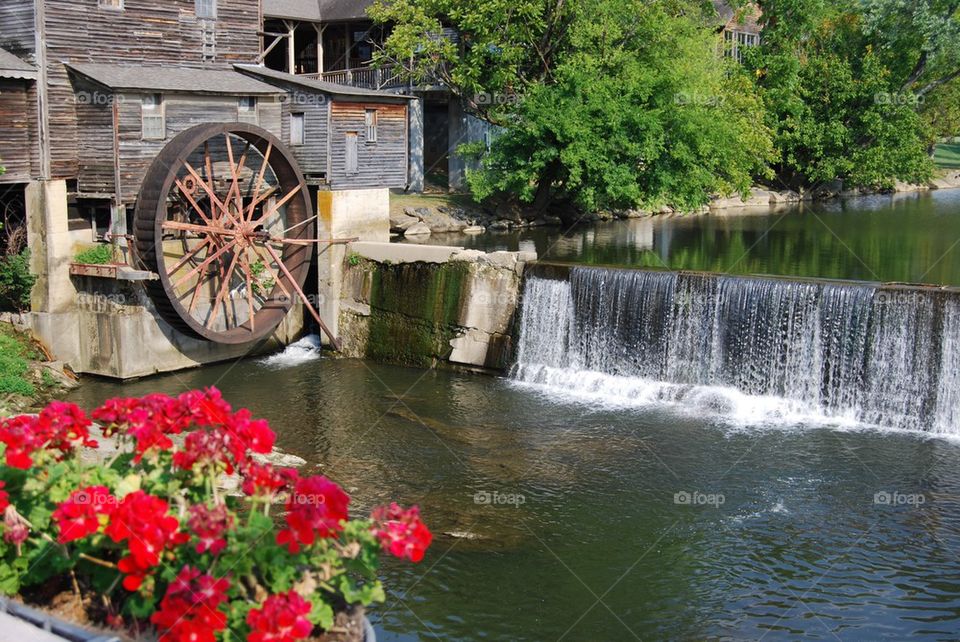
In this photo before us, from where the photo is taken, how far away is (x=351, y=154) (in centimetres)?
2539

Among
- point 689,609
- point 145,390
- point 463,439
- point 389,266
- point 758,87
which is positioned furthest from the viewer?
point 758,87

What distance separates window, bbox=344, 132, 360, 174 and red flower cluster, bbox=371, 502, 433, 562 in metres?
19.2

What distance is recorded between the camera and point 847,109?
151ft

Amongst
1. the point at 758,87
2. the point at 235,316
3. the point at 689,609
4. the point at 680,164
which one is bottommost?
the point at 689,609

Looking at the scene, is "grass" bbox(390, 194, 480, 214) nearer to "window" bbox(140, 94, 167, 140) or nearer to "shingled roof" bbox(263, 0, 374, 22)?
"shingled roof" bbox(263, 0, 374, 22)

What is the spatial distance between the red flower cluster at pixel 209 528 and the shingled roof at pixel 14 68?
16.7m

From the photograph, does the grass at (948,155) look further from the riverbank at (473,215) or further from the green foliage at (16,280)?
the green foliage at (16,280)

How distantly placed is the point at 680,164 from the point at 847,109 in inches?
588

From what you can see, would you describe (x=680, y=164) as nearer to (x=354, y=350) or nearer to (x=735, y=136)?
(x=735, y=136)

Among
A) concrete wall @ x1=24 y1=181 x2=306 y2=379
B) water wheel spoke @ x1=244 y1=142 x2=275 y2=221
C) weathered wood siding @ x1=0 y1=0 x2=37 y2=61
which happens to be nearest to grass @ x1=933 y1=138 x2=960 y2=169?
water wheel spoke @ x1=244 y1=142 x2=275 y2=221

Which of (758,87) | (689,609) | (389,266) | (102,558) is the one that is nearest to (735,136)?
(758,87)

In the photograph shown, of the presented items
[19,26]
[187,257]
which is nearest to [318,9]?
[19,26]

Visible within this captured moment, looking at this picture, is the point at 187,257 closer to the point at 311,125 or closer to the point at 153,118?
the point at 153,118

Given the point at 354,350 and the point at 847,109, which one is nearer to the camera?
the point at 354,350
